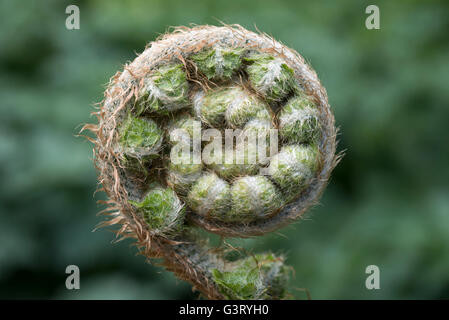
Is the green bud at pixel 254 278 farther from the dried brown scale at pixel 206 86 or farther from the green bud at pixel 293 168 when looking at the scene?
the green bud at pixel 293 168

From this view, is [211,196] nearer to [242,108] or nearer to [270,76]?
[242,108]

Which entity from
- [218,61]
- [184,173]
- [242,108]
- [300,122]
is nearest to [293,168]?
[300,122]

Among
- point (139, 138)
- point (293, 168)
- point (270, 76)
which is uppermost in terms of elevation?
point (270, 76)

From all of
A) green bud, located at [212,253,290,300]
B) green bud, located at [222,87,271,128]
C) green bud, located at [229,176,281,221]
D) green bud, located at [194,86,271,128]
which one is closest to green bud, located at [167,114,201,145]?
green bud, located at [194,86,271,128]

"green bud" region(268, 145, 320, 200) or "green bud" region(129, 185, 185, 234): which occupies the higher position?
"green bud" region(268, 145, 320, 200)

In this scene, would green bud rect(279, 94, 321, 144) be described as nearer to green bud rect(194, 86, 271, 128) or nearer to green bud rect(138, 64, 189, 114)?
green bud rect(194, 86, 271, 128)

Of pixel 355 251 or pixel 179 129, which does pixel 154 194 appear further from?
pixel 355 251

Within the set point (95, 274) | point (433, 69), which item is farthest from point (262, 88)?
point (95, 274)
